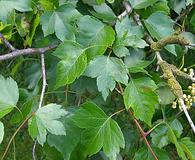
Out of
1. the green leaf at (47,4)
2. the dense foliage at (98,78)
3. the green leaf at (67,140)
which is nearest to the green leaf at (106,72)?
the dense foliage at (98,78)

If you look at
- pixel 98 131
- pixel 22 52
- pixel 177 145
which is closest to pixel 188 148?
pixel 177 145

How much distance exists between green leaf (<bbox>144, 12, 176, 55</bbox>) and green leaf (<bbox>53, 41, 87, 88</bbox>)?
0.18 metres

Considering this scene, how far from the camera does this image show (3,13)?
0.88 metres

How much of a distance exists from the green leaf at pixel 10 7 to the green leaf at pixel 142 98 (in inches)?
10.5

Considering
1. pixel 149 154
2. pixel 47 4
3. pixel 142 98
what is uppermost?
pixel 47 4

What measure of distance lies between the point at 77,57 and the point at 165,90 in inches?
8.1

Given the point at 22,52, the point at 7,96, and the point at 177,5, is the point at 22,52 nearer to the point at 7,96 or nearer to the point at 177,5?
the point at 7,96

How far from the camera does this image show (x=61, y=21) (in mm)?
910

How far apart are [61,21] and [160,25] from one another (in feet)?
0.68

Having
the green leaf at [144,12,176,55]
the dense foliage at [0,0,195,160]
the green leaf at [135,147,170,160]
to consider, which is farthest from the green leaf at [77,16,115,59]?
the green leaf at [135,147,170,160]

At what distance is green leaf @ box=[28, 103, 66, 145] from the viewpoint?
0.74m

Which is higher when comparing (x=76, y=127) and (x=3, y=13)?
(x=3, y=13)

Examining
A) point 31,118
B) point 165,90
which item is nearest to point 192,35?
point 165,90

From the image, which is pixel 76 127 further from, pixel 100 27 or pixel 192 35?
pixel 192 35
